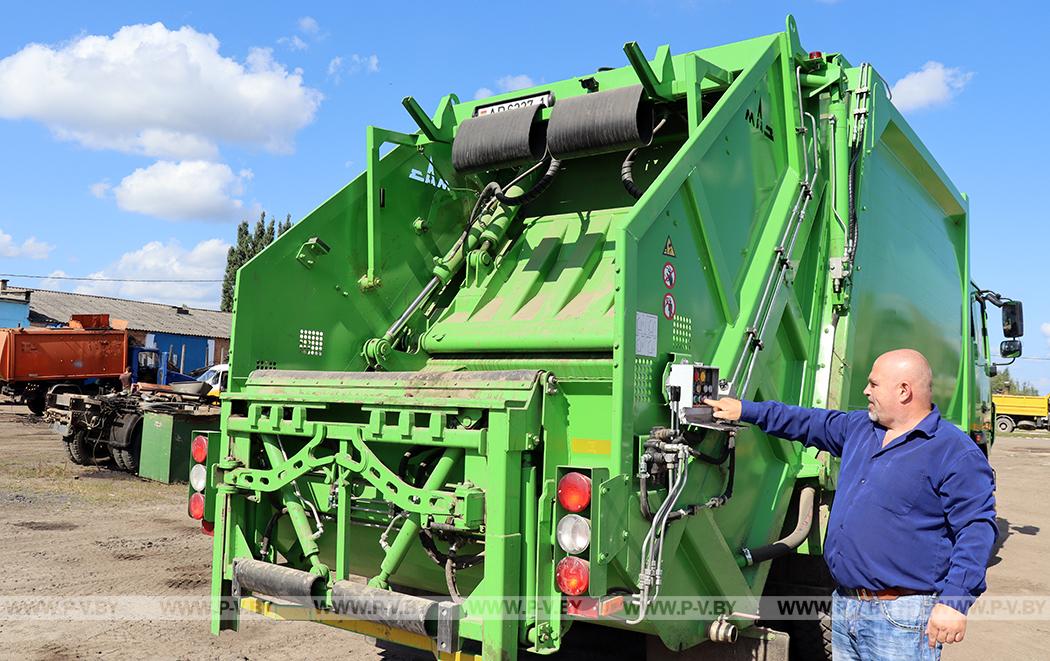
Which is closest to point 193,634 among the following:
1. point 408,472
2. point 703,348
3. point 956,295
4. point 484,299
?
point 408,472

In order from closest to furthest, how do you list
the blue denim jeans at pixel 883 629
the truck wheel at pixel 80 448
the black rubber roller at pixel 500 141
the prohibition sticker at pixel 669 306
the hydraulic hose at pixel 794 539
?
1. the blue denim jeans at pixel 883 629
2. the prohibition sticker at pixel 669 306
3. the hydraulic hose at pixel 794 539
4. the black rubber roller at pixel 500 141
5. the truck wheel at pixel 80 448

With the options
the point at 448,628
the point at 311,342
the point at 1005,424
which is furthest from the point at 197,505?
the point at 1005,424

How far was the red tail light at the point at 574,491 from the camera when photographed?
267 centimetres

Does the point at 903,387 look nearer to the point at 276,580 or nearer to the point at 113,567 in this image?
the point at 276,580

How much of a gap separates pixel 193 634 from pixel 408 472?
225cm

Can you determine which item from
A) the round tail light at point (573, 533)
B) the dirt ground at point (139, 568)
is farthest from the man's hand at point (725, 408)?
the dirt ground at point (139, 568)

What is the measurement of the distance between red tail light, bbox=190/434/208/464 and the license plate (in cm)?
221

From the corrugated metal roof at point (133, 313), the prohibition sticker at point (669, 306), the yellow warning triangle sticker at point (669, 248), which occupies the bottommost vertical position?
the prohibition sticker at point (669, 306)

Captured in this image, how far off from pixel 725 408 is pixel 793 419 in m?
0.28

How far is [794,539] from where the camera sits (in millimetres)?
3691

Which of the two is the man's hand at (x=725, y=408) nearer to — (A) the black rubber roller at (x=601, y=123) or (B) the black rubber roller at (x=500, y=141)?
(A) the black rubber roller at (x=601, y=123)

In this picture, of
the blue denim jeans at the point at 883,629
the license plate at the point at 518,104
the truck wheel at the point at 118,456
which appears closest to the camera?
the blue denim jeans at the point at 883,629

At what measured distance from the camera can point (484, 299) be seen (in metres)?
4.48

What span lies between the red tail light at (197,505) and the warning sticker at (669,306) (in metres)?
2.28
